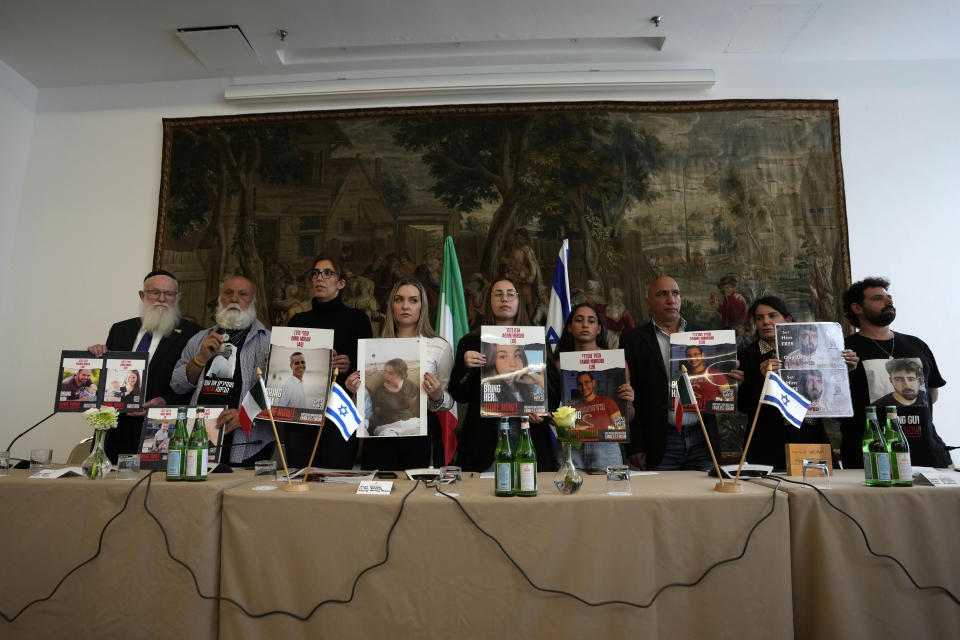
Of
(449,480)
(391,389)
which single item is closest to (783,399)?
(449,480)

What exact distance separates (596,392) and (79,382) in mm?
2638

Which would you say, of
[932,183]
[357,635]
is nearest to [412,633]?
[357,635]

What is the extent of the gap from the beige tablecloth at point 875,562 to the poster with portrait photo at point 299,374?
2.09 metres

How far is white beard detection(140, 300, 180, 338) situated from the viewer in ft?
12.5

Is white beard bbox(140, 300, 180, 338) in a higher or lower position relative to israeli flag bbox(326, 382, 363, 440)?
higher

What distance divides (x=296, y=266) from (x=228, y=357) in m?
1.54

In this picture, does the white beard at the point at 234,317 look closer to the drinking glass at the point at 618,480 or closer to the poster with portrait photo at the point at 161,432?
the poster with portrait photo at the point at 161,432

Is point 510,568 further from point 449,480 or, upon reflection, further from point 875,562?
point 875,562

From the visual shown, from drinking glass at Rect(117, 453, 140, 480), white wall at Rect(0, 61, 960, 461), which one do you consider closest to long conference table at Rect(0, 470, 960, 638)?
drinking glass at Rect(117, 453, 140, 480)

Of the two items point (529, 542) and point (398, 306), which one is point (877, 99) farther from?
point (529, 542)

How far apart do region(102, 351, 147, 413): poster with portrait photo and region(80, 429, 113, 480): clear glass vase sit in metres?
0.54

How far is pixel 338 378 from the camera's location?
11.0 feet

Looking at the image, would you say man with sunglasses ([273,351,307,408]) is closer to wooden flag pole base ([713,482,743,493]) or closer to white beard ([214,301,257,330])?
white beard ([214,301,257,330])

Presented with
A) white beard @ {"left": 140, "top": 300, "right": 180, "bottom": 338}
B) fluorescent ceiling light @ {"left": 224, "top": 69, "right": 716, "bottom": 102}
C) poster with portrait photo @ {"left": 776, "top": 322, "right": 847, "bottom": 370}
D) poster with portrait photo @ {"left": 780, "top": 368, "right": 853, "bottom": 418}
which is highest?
fluorescent ceiling light @ {"left": 224, "top": 69, "right": 716, "bottom": 102}
